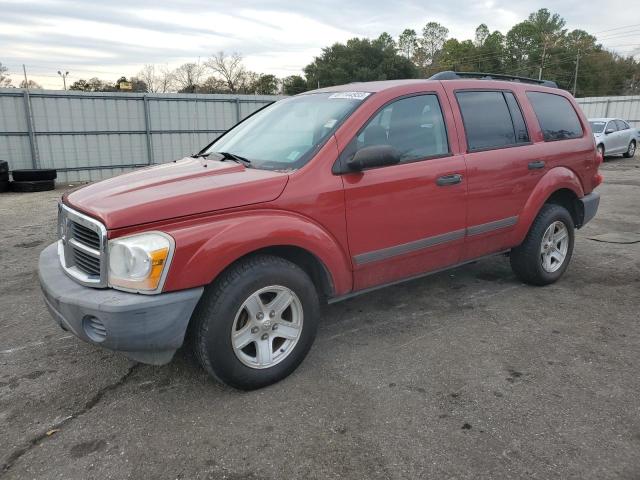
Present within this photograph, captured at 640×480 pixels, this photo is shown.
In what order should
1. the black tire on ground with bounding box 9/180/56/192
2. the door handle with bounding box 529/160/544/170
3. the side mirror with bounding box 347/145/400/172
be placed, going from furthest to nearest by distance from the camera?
the black tire on ground with bounding box 9/180/56/192 → the door handle with bounding box 529/160/544/170 → the side mirror with bounding box 347/145/400/172

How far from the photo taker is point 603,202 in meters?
9.92

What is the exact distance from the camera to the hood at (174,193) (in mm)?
2678

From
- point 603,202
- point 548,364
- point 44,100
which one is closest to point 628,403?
point 548,364

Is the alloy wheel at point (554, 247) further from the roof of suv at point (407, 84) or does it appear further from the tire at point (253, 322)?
the tire at point (253, 322)

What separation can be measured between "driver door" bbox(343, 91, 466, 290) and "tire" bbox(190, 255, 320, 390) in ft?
1.75

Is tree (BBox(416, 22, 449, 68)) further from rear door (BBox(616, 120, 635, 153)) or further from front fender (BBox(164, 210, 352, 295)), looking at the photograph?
front fender (BBox(164, 210, 352, 295))

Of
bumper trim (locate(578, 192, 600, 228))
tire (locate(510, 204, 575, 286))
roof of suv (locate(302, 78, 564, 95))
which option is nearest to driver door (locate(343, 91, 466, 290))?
roof of suv (locate(302, 78, 564, 95))

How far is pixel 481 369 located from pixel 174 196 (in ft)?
7.28

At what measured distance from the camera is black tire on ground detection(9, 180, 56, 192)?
467 inches

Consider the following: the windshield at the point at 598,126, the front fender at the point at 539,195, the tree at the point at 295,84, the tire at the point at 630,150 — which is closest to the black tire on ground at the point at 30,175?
the front fender at the point at 539,195

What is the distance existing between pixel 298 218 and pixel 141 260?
962 millimetres

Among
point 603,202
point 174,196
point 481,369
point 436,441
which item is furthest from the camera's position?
→ point 603,202

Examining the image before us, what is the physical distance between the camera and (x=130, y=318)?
8.38 feet

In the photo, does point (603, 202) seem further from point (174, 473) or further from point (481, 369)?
point (174, 473)
